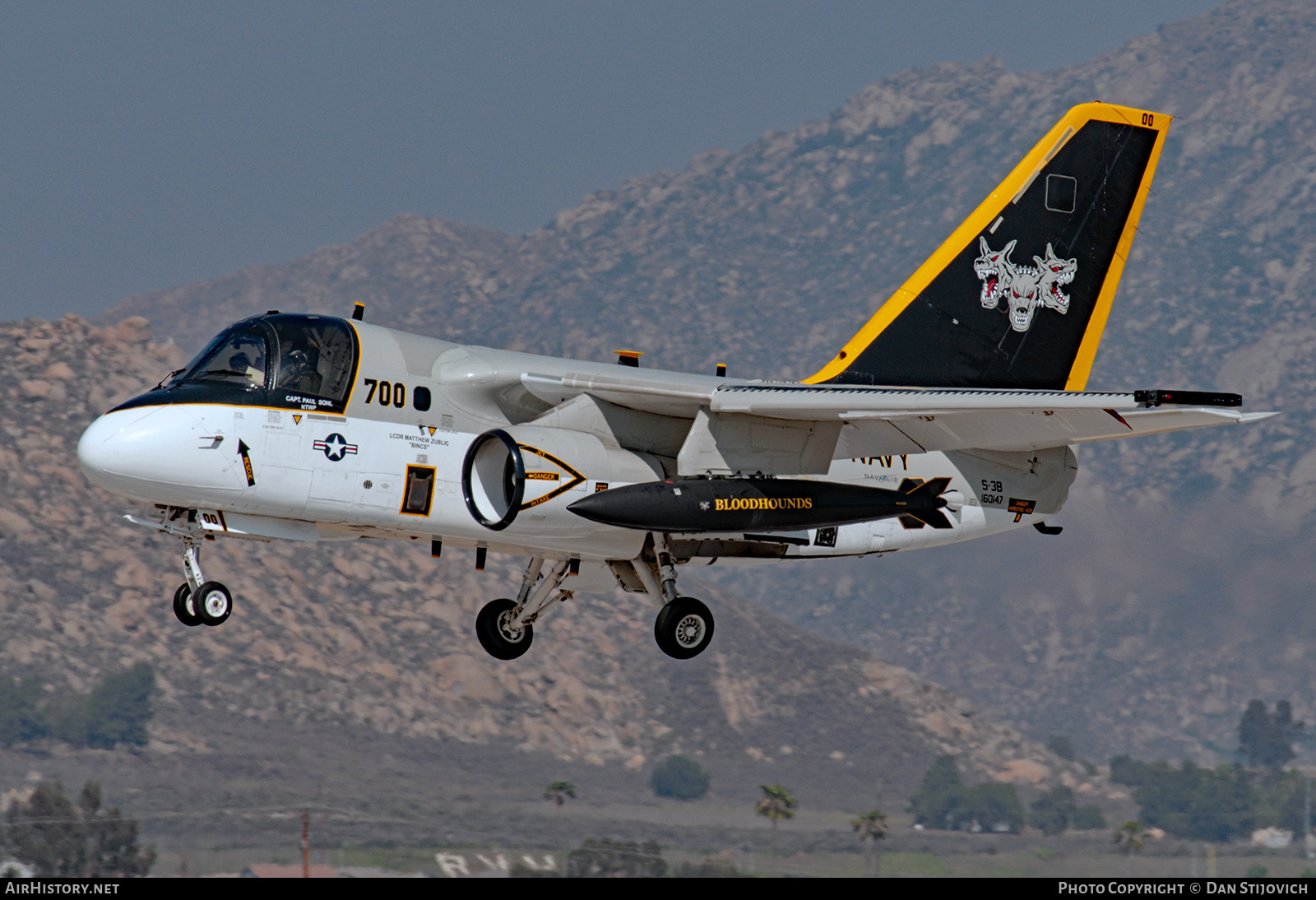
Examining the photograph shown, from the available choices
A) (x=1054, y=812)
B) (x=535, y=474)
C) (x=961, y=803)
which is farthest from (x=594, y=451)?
(x=1054, y=812)

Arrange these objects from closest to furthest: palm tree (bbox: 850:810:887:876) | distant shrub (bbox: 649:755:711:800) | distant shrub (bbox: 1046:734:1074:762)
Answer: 1. palm tree (bbox: 850:810:887:876)
2. distant shrub (bbox: 649:755:711:800)
3. distant shrub (bbox: 1046:734:1074:762)

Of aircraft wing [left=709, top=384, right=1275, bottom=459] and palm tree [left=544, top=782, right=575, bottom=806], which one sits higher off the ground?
aircraft wing [left=709, top=384, right=1275, bottom=459]

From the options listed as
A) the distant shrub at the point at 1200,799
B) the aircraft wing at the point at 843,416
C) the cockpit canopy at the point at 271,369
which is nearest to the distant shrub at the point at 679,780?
the distant shrub at the point at 1200,799

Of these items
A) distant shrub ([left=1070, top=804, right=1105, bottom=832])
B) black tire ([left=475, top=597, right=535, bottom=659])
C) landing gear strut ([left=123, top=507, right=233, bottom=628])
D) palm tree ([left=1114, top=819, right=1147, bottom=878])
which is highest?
landing gear strut ([left=123, top=507, right=233, bottom=628])

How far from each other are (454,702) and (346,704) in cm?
564

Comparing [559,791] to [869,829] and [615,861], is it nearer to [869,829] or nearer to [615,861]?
[869,829]

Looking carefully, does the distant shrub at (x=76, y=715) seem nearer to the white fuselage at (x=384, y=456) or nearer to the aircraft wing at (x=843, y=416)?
the white fuselage at (x=384, y=456)

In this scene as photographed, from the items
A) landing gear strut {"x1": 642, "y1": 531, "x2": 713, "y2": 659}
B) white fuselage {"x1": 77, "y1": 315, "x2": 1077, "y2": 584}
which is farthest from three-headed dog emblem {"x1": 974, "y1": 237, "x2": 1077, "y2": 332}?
landing gear strut {"x1": 642, "y1": 531, "x2": 713, "y2": 659}

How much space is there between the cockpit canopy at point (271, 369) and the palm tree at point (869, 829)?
49.4m

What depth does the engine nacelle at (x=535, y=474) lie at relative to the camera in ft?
54.4

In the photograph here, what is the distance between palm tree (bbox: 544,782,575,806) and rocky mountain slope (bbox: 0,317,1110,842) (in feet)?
10.7

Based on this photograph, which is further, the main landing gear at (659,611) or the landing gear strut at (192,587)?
the main landing gear at (659,611)

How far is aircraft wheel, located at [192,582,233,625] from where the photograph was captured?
53.8ft

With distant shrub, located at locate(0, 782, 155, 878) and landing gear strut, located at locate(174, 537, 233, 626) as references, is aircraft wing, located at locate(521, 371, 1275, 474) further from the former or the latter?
distant shrub, located at locate(0, 782, 155, 878)
